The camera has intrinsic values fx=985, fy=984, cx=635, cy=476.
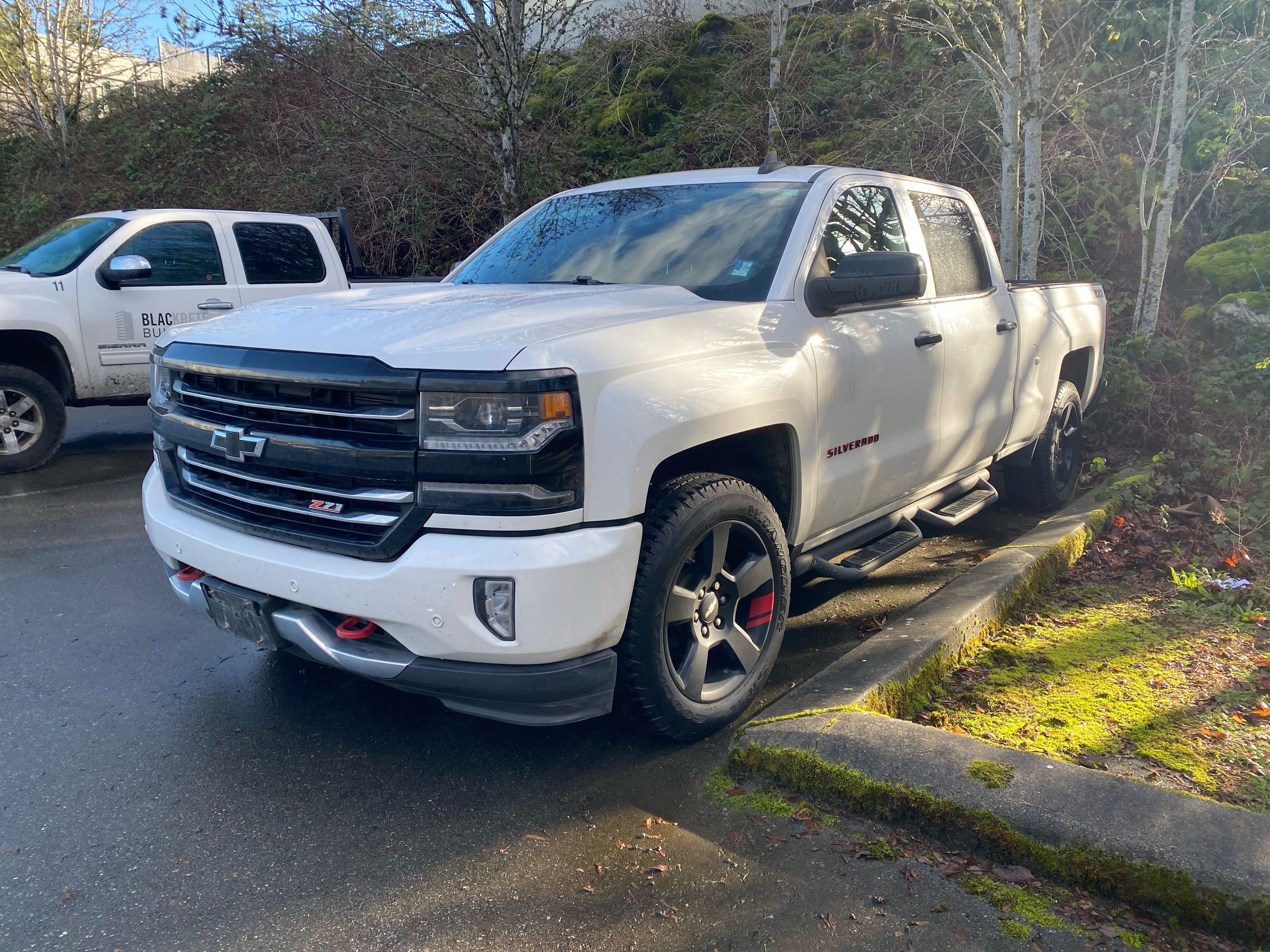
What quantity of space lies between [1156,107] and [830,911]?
1105 cm

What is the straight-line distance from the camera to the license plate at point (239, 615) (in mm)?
3072

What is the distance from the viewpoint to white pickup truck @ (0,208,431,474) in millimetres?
7293

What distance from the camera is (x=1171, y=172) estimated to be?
8.07m

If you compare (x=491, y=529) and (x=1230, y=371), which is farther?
(x=1230, y=371)

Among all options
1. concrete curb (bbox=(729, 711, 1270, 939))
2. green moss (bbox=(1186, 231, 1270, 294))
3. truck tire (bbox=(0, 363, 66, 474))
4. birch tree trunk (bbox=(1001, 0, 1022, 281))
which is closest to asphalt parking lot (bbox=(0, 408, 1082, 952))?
concrete curb (bbox=(729, 711, 1270, 939))

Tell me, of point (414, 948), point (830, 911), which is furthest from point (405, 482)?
point (830, 911)

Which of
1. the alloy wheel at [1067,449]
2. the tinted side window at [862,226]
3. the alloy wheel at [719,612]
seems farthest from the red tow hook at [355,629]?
the alloy wheel at [1067,449]

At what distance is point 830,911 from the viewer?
254 centimetres

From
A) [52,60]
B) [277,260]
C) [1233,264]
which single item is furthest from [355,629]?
[52,60]

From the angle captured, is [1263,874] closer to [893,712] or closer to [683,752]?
[893,712]

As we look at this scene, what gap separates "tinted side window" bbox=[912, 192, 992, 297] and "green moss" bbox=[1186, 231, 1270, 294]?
473 centimetres

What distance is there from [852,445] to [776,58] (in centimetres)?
Result: 1001

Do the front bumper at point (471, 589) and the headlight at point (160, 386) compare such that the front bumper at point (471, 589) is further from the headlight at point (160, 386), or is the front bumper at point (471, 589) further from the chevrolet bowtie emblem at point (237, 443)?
the headlight at point (160, 386)

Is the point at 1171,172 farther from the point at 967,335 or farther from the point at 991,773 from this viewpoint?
the point at 991,773
